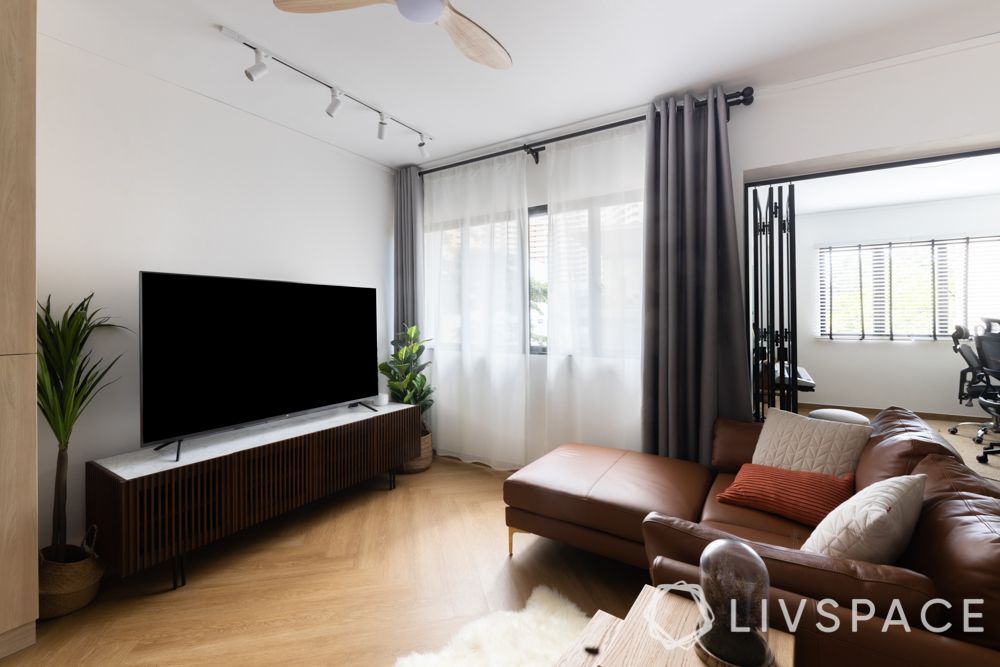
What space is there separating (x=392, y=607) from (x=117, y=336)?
200cm

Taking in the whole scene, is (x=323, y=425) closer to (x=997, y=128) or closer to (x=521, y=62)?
(x=521, y=62)

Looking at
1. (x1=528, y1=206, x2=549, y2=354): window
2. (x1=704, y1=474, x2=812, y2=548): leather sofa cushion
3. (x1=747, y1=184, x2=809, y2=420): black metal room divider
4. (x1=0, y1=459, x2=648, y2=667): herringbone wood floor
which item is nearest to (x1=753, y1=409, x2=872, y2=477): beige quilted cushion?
(x1=704, y1=474, x2=812, y2=548): leather sofa cushion

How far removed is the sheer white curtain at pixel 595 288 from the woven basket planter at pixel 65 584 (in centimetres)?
266

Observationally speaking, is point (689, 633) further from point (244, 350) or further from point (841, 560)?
point (244, 350)

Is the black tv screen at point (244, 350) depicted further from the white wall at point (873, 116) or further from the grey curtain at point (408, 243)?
the white wall at point (873, 116)

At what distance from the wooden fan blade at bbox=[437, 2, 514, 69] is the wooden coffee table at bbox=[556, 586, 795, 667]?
1.95 meters

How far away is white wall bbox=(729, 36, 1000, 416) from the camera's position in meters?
2.06

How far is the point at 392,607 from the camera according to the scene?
1.88 m

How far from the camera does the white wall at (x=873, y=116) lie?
2.06 metres

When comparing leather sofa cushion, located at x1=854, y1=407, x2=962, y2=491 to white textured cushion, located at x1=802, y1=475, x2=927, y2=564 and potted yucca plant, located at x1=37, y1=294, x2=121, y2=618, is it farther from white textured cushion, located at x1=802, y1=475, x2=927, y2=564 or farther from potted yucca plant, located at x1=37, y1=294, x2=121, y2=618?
potted yucca plant, located at x1=37, y1=294, x2=121, y2=618

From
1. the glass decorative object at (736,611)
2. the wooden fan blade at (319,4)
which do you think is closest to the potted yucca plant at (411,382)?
the wooden fan blade at (319,4)

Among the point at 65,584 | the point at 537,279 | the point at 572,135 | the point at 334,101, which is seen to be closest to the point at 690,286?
the point at 537,279

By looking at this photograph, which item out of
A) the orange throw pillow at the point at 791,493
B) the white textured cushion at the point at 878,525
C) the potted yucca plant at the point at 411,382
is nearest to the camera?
the white textured cushion at the point at 878,525

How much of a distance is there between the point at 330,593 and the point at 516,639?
0.93m
